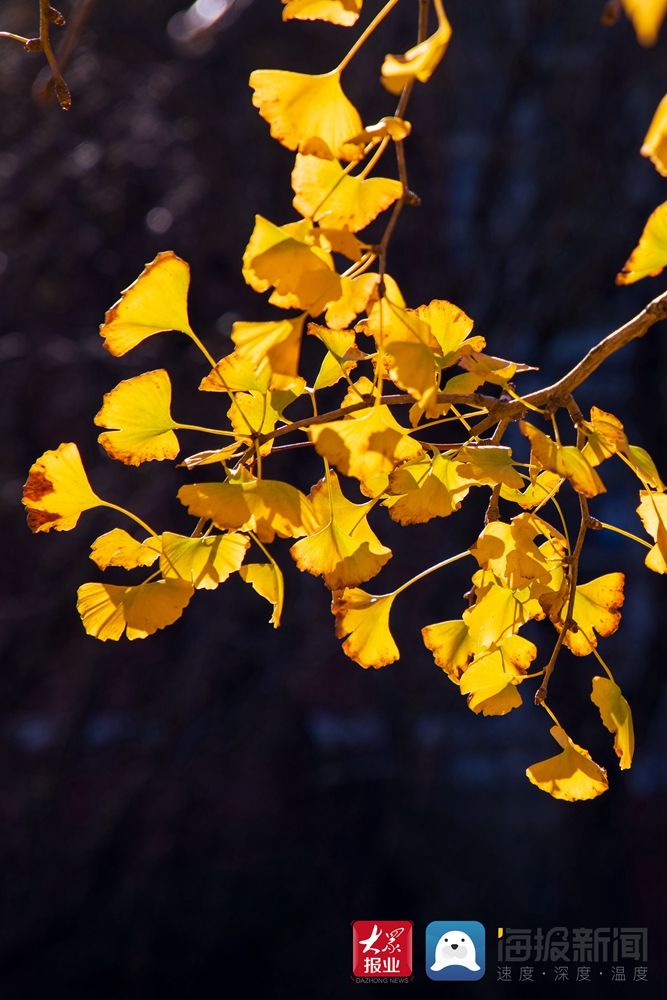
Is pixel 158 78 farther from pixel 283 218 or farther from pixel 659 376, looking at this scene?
pixel 659 376

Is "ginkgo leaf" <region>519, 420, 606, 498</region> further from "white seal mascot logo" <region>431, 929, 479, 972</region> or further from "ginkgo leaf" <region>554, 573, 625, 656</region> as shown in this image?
"white seal mascot logo" <region>431, 929, 479, 972</region>

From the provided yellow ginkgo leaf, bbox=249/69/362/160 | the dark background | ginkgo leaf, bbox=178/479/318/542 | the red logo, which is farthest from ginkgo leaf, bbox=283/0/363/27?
the red logo

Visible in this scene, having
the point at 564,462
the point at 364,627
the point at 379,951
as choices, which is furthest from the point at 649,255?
the point at 379,951

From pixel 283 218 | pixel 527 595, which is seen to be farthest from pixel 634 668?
pixel 527 595

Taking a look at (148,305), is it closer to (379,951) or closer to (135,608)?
(135,608)

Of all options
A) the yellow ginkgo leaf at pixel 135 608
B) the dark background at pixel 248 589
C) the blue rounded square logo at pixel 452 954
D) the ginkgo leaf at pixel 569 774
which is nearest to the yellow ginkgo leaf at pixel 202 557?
the yellow ginkgo leaf at pixel 135 608
